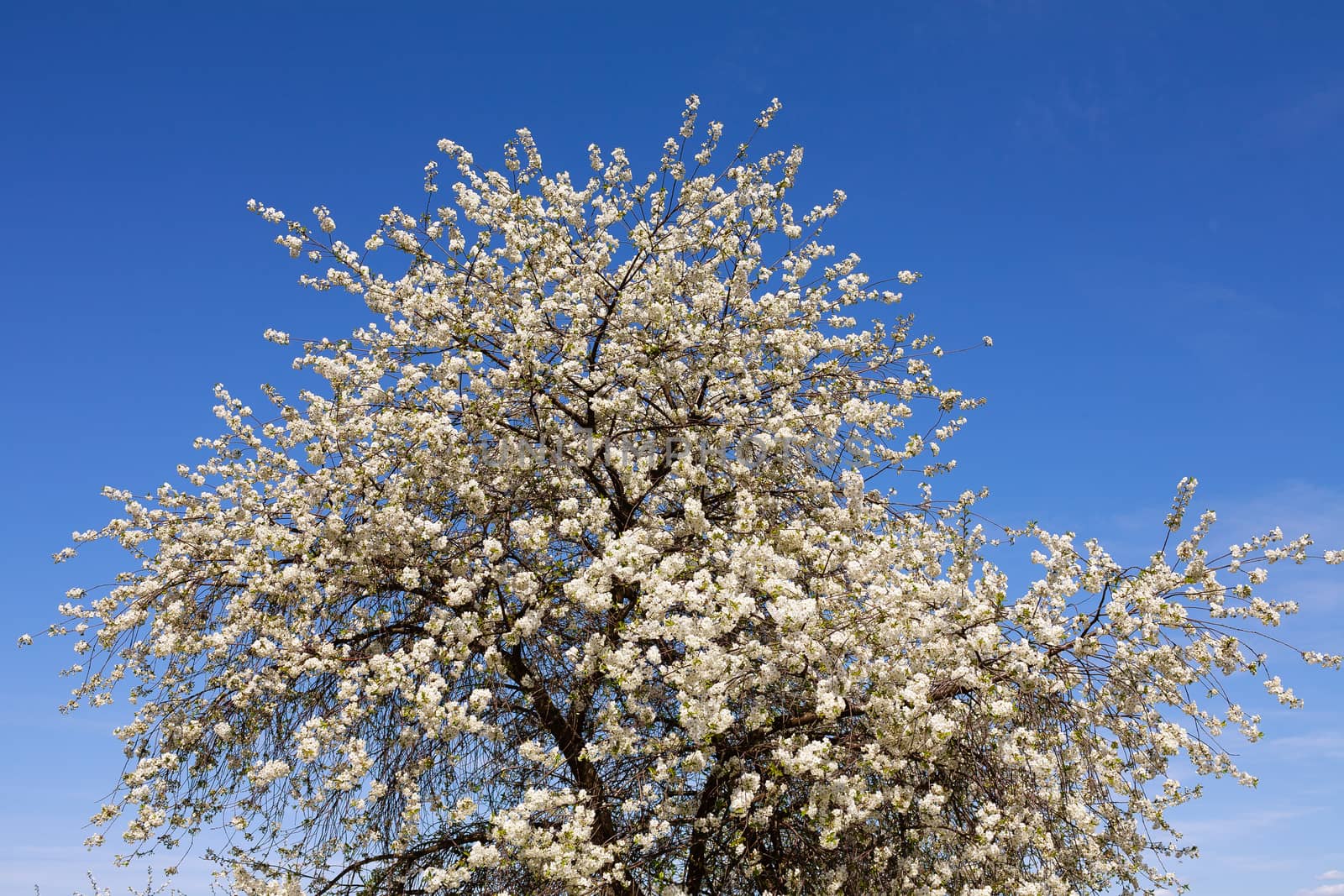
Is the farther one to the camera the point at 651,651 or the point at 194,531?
the point at 194,531

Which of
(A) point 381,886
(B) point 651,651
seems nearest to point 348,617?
(A) point 381,886

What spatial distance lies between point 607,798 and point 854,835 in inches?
78.8

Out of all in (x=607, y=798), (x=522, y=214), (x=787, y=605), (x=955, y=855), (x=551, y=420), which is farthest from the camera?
(x=522, y=214)

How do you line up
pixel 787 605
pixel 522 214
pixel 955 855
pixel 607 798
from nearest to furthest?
pixel 787 605, pixel 955 855, pixel 607 798, pixel 522 214

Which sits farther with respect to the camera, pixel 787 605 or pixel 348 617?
pixel 348 617

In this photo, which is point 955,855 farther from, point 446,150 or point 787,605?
point 446,150

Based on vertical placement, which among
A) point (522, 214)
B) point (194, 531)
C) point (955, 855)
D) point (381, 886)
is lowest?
point (381, 886)

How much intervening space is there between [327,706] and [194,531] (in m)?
2.08

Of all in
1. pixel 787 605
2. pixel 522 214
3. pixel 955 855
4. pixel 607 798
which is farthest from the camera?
pixel 522 214

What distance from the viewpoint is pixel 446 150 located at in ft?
33.7

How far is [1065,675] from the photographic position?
648cm

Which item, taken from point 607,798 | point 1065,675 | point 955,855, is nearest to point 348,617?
point 607,798

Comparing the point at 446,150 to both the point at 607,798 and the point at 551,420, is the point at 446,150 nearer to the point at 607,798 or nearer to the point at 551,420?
the point at 551,420

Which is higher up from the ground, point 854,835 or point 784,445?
point 784,445
